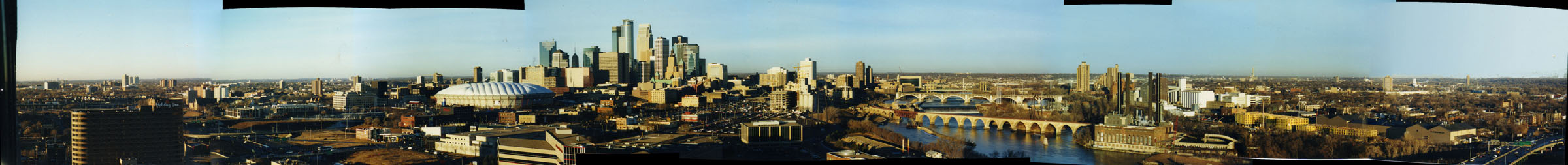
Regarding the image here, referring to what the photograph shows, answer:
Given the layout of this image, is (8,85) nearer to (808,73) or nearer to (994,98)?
(808,73)

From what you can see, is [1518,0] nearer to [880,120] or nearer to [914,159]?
[914,159]

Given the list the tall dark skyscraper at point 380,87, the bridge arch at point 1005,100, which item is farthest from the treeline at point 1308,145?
the tall dark skyscraper at point 380,87

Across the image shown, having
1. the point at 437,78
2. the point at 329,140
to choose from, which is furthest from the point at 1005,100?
the point at 329,140

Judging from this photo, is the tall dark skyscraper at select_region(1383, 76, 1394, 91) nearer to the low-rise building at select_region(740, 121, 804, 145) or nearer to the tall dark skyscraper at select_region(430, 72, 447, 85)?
the low-rise building at select_region(740, 121, 804, 145)

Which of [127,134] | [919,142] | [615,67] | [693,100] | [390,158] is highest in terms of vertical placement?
[615,67]

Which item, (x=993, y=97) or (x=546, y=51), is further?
(x=993, y=97)

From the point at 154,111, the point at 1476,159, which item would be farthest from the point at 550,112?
the point at 1476,159

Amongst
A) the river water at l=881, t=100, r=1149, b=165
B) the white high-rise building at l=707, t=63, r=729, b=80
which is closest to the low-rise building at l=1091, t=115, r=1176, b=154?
the river water at l=881, t=100, r=1149, b=165
